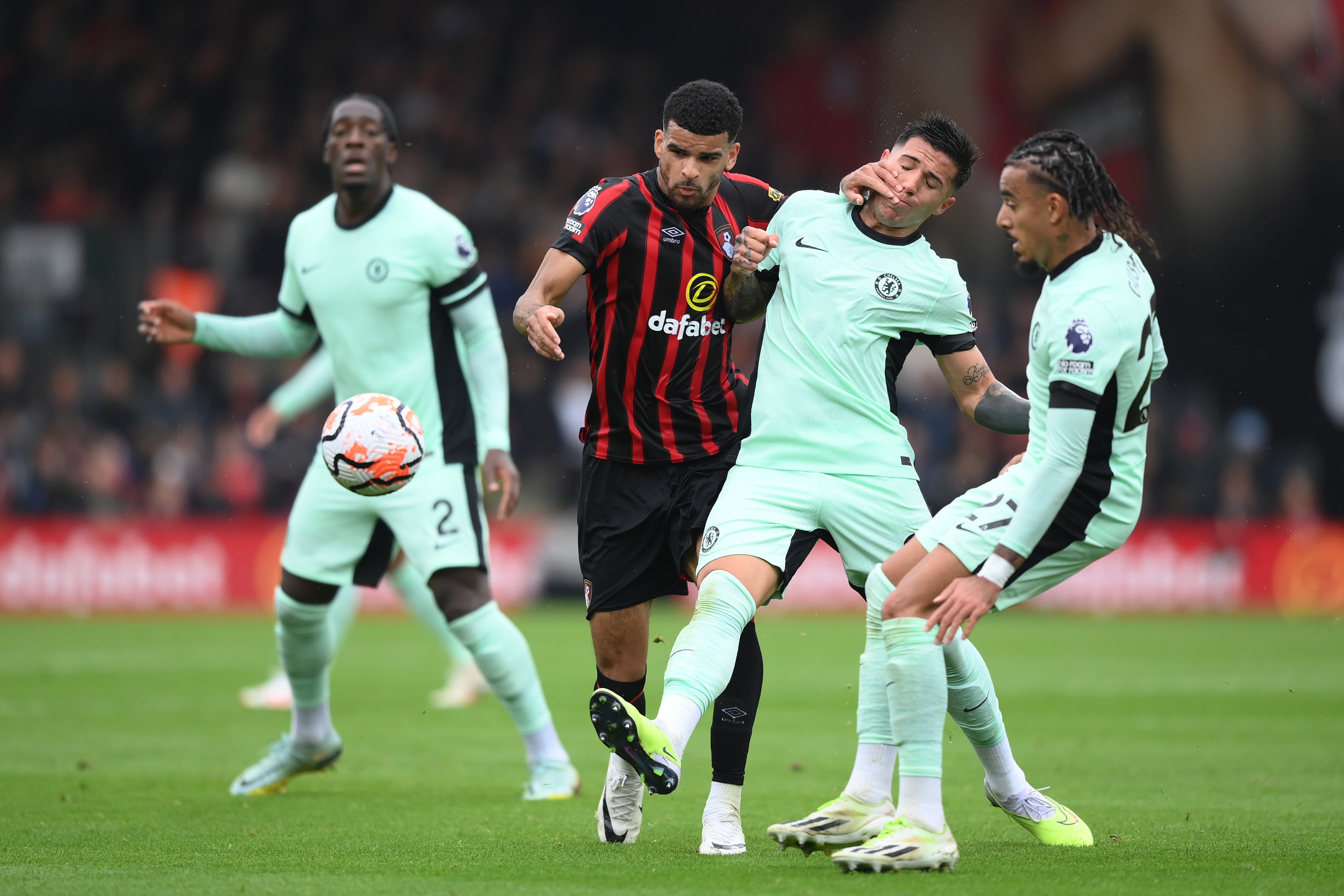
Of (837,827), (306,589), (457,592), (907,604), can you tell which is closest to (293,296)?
(306,589)

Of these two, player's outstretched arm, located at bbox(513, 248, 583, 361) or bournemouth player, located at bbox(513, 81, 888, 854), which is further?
bournemouth player, located at bbox(513, 81, 888, 854)

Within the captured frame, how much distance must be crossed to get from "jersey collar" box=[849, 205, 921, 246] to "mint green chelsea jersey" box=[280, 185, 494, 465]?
6.78 ft

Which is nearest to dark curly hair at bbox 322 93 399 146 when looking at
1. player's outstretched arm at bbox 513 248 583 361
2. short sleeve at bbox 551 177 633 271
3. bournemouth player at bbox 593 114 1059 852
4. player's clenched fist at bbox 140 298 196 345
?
player's clenched fist at bbox 140 298 196 345

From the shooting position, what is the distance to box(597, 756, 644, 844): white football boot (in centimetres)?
534

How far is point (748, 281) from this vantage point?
17.6 feet

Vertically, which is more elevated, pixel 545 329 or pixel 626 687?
pixel 545 329

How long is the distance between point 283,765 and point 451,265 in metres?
2.31

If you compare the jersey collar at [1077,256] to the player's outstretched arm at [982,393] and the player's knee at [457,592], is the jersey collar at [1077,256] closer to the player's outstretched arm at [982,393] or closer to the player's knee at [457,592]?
the player's outstretched arm at [982,393]

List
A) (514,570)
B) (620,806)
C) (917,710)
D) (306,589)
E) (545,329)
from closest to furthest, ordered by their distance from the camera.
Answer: (917,710) → (545,329) → (620,806) → (306,589) → (514,570)

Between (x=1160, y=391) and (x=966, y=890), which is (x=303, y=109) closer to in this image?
(x=1160, y=391)

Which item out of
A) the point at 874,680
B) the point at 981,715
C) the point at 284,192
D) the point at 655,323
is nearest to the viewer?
the point at 874,680

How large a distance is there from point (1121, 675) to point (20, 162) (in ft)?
48.2

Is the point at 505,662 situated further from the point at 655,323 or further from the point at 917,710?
the point at 917,710

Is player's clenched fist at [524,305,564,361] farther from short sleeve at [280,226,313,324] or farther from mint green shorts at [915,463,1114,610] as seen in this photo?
short sleeve at [280,226,313,324]
